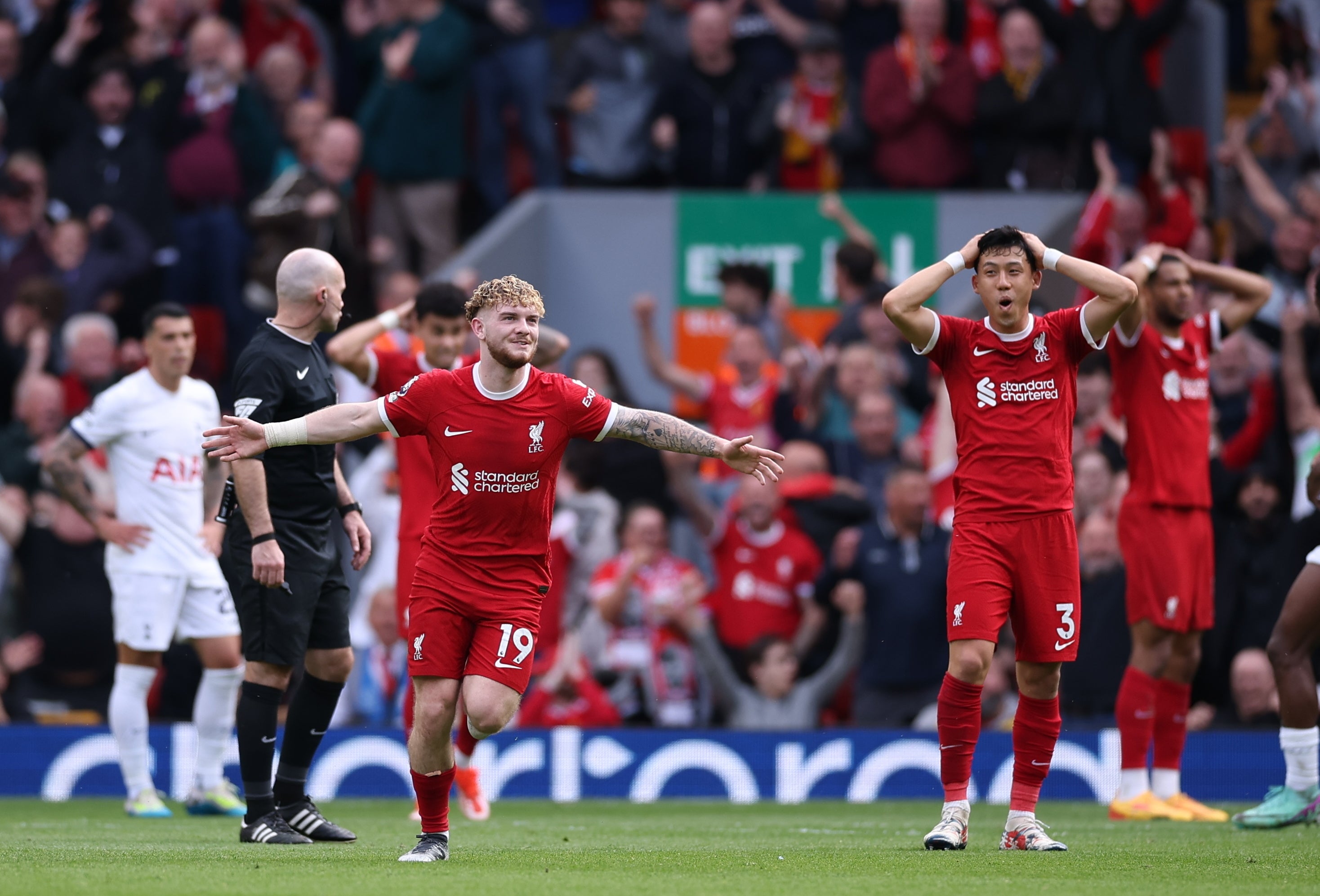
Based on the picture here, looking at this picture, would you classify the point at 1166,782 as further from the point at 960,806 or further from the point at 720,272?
the point at 720,272

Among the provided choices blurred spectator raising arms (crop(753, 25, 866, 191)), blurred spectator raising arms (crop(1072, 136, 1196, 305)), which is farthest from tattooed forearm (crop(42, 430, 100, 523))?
blurred spectator raising arms (crop(1072, 136, 1196, 305))

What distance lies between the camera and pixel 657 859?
767 cm

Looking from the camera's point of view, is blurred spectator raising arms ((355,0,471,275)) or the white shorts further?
blurred spectator raising arms ((355,0,471,275))

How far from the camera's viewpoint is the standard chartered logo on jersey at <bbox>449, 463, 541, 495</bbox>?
751cm

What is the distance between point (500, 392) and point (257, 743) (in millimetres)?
2177

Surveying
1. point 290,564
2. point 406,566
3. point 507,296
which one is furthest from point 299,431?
point 406,566

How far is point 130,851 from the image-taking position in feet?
26.0

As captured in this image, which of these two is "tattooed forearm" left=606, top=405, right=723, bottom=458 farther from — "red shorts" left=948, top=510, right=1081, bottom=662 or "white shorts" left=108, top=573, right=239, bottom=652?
"white shorts" left=108, top=573, right=239, bottom=652

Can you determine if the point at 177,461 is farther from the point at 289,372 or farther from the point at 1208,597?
the point at 1208,597

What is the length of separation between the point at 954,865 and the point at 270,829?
3.21 m

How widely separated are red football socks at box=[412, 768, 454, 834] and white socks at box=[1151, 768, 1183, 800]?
4.67 meters

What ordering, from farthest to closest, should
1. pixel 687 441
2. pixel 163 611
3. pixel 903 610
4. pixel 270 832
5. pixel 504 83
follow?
1. pixel 504 83
2. pixel 903 610
3. pixel 163 611
4. pixel 270 832
5. pixel 687 441

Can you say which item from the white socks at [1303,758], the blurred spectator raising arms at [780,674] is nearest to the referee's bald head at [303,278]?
the blurred spectator raising arms at [780,674]

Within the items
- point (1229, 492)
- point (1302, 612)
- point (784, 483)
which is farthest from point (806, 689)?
point (1302, 612)
